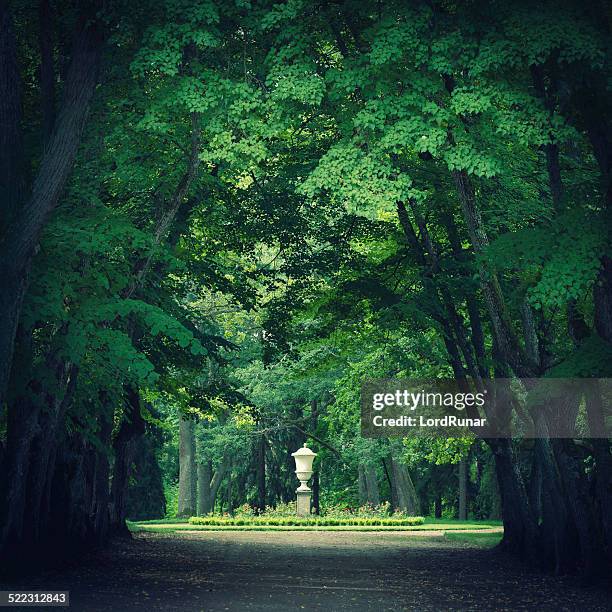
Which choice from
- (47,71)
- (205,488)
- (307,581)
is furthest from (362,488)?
(47,71)

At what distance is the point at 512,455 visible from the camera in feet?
73.5

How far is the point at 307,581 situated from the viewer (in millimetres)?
16078

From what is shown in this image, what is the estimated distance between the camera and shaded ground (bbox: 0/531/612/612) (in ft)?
42.6

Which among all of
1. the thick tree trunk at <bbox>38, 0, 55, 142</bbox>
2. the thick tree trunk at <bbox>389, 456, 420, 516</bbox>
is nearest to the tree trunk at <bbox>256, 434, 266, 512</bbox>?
the thick tree trunk at <bbox>389, 456, 420, 516</bbox>

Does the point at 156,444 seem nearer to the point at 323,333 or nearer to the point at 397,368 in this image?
the point at 397,368

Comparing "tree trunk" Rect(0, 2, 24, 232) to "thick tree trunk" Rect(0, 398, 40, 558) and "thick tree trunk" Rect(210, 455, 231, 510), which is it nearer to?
"thick tree trunk" Rect(0, 398, 40, 558)

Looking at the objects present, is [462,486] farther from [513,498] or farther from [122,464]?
[513,498]

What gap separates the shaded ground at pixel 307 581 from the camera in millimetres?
12984

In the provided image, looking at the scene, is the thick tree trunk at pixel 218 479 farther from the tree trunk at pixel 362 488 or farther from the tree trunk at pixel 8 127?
the tree trunk at pixel 8 127

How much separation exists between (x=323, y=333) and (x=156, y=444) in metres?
20.6

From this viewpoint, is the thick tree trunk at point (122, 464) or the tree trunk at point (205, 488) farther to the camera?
the tree trunk at point (205, 488)

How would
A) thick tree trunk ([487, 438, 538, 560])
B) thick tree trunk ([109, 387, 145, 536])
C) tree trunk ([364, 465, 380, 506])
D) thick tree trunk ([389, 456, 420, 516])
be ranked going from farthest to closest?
tree trunk ([364, 465, 380, 506]), thick tree trunk ([389, 456, 420, 516]), thick tree trunk ([109, 387, 145, 536]), thick tree trunk ([487, 438, 538, 560])

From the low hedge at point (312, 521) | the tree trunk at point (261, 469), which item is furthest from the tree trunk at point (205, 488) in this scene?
the low hedge at point (312, 521)

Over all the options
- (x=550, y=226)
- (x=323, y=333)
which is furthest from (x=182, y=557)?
(x=550, y=226)
